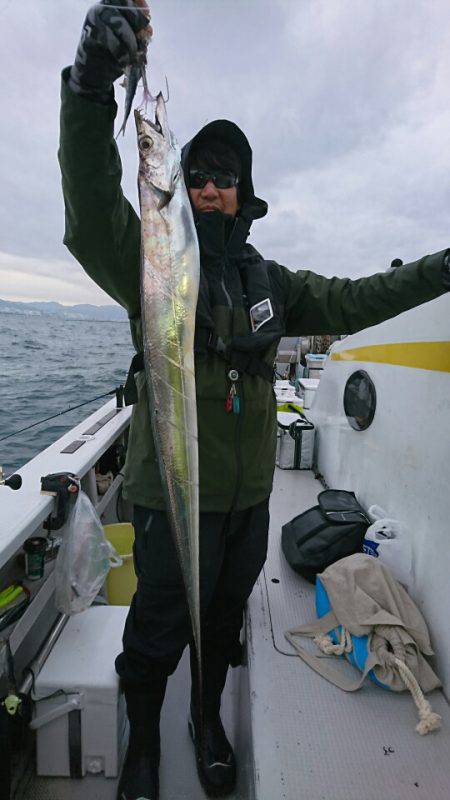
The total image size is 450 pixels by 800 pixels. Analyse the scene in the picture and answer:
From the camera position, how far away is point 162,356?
1.32 metres

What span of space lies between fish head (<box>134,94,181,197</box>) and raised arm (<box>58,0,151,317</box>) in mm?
113

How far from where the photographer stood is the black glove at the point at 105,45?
3.67 feet

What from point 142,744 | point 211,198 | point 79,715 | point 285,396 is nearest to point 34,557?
point 79,715

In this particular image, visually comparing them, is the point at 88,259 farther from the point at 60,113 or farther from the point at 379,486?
the point at 379,486

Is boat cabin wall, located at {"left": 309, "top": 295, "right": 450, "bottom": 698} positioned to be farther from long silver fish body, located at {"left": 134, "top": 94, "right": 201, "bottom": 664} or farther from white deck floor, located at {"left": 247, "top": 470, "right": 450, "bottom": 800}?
long silver fish body, located at {"left": 134, "top": 94, "right": 201, "bottom": 664}

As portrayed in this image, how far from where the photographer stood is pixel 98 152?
1261 mm

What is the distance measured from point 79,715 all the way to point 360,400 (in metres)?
2.80

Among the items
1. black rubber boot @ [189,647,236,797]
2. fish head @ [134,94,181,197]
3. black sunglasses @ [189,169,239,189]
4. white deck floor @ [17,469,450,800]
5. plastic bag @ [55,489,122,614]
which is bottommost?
black rubber boot @ [189,647,236,797]

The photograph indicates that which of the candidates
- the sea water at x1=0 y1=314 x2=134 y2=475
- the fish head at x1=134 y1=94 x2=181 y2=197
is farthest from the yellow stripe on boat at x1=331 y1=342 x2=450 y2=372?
the sea water at x1=0 y1=314 x2=134 y2=475

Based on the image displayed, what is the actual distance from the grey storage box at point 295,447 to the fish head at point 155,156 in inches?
148

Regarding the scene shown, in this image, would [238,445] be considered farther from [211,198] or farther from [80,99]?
[80,99]

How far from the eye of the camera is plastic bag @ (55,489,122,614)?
2393 mm

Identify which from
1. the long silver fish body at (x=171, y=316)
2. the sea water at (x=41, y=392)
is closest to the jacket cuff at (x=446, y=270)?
the long silver fish body at (x=171, y=316)

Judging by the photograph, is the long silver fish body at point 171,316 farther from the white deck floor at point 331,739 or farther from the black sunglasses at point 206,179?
the white deck floor at point 331,739
